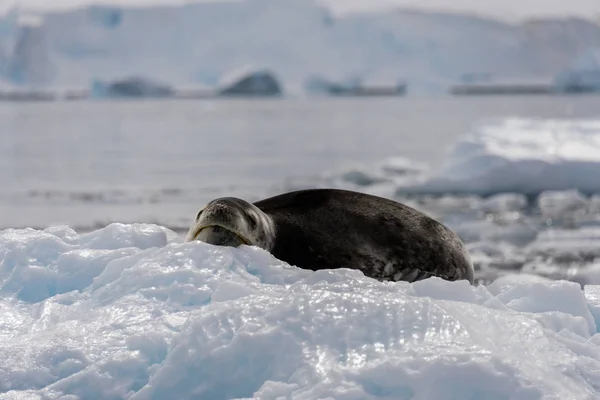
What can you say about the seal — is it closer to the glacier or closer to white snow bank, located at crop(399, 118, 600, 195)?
white snow bank, located at crop(399, 118, 600, 195)

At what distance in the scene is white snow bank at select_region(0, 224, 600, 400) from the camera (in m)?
2.15

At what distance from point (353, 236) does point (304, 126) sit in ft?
70.0

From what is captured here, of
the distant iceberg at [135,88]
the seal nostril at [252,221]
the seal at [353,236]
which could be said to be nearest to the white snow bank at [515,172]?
the seal at [353,236]

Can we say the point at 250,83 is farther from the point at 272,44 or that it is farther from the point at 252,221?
the point at 252,221

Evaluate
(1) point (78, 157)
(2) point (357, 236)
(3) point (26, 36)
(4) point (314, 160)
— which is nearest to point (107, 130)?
(1) point (78, 157)

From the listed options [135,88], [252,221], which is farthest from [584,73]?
[252,221]

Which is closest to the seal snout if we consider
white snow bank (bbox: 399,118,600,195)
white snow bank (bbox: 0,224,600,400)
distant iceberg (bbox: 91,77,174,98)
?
white snow bank (bbox: 0,224,600,400)

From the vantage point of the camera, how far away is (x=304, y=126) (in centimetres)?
2512

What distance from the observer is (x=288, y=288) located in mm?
2775

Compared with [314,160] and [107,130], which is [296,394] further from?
[107,130]

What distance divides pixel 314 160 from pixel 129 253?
37.2ft

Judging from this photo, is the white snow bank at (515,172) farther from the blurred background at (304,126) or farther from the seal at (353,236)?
the seal at (353,236)

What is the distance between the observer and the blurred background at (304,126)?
26.7 ft

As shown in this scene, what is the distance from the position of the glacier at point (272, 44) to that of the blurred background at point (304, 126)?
3.4 inches
